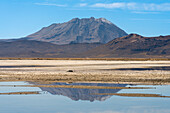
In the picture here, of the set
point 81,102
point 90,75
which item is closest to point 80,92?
point 81,102

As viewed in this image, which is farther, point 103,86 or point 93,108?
point 103,86

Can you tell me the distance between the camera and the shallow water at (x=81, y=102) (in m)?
20.1

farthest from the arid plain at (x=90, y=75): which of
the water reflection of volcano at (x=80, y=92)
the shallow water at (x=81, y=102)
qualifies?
the shallow water at (x=81, y=102)

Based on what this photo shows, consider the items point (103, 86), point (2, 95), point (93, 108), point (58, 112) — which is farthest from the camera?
point (103, 86)

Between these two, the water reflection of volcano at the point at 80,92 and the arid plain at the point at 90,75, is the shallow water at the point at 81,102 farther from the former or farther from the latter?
the arid plain at the point at 90,75

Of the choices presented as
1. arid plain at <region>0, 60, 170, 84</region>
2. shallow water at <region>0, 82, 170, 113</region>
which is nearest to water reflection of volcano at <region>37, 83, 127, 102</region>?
shallow water at <region>0, 82, 170, 113</region>

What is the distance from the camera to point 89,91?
92.3 ft

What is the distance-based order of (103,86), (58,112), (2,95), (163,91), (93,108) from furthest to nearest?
(103,86) < (163,91) < (2,95) < (93,108) < (58,112)

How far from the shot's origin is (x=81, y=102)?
23.2 metres

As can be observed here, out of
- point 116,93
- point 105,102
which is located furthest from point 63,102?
point 116,93

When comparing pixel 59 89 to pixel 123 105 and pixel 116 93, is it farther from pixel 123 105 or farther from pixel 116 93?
pixel 123 105

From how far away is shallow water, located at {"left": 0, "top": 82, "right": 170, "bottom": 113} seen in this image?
20.1 meters

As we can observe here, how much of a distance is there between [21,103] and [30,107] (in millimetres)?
1416

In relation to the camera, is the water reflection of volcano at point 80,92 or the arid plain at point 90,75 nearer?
the water reflection of volcano at point 80,92
